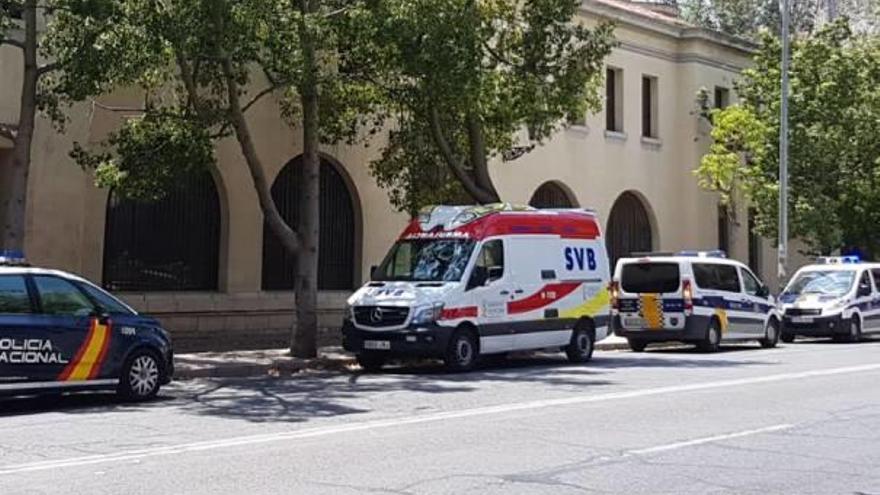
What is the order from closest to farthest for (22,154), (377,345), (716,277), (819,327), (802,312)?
(22,154) < (377,345) < (716,277) < (819,327) < (802,312)

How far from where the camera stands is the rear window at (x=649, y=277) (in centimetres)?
2191

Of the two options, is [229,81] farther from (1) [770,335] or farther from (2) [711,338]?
(1) [770,335]

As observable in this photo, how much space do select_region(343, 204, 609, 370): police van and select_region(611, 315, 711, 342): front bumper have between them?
9.20 ft

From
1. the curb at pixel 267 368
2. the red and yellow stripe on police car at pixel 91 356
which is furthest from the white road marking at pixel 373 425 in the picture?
the curb at pixel 267 368

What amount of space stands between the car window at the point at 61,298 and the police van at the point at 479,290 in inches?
202

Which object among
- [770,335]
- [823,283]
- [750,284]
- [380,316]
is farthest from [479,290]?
[823,283]

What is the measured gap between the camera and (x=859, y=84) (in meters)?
31.5

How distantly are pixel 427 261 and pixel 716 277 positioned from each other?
7649mm

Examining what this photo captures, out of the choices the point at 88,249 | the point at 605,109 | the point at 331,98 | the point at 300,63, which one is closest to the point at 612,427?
the point at 300,63

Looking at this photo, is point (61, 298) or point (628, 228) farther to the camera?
point (628, 228)

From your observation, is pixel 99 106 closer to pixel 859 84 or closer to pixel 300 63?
pixel 300 63

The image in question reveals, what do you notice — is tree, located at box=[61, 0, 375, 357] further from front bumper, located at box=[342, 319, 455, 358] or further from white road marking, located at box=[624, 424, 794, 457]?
white road marking, located at box=[624, 424, 794, 457]

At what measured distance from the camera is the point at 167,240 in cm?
2297

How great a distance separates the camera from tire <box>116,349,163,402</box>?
1322cm
